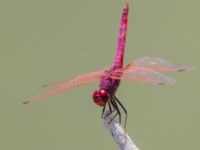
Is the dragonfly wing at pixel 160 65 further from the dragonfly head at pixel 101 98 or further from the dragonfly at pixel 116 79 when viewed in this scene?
the dragonfly head at pixel 101 98

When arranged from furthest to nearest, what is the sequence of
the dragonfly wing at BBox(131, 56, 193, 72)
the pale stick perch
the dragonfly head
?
the dragonfly wing at BBox(131, 56, 193, 72)
the dragonfly head
the pale stick perch

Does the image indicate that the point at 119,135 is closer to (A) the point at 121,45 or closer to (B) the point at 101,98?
(B) the point at 101,98

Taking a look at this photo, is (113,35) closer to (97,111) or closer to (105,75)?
(97,111)

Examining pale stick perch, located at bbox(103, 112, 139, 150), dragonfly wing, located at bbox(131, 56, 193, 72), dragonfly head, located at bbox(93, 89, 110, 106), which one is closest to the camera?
pale stick perch, located at bbox(103, 112, 139, 150)

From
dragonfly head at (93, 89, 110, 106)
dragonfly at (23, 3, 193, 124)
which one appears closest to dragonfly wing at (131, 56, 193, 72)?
dragonfly at (23, 3, 193, 124)

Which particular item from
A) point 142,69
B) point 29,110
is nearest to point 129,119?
point 29,110

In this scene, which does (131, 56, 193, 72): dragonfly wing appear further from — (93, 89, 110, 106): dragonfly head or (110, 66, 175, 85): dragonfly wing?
(93, 89, 110, 106): dragonfly head

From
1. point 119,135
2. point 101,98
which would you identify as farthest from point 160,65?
point 119,135
